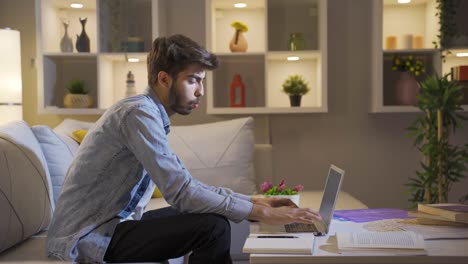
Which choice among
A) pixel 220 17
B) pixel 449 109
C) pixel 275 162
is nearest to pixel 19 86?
pixel 220 17

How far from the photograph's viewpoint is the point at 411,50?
12.9 ft

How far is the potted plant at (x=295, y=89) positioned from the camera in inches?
158

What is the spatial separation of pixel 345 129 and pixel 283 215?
245cm

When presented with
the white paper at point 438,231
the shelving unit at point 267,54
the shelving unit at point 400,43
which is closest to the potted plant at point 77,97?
the shelving unit at point 267,54

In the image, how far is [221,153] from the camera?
3.64 metres

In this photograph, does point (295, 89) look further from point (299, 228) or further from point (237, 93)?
point (299, 228)

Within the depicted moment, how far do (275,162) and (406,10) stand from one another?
1334 mm

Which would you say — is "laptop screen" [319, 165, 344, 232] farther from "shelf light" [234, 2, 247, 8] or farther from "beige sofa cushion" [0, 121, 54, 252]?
"shelf light" [234, 2, 247, 8]

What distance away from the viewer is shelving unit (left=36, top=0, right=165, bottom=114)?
13.0 feet

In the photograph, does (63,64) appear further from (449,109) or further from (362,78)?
(449,109)

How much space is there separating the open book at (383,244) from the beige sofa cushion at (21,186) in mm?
1146

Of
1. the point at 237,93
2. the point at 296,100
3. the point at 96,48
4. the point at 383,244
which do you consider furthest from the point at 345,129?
the point at 383,244

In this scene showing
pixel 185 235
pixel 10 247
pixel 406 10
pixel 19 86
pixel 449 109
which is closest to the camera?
pixel 185 235

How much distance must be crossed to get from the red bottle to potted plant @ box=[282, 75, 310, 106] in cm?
28
